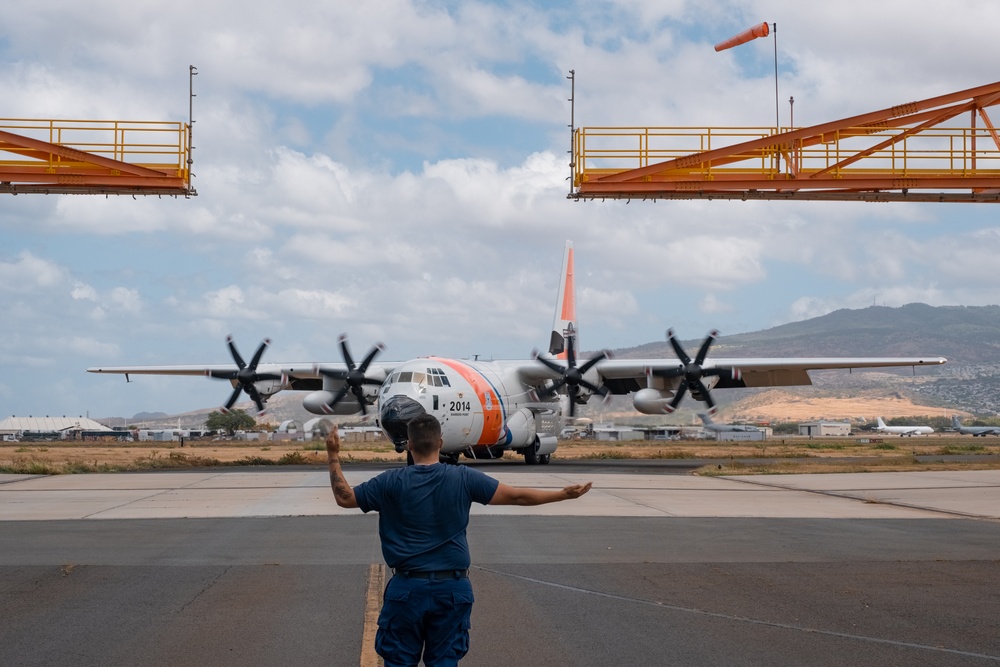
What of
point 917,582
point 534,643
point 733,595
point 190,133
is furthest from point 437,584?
point 190,133

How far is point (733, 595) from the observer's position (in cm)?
1074

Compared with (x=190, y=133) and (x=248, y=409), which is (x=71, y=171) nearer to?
Answer: (x=190, y=133)

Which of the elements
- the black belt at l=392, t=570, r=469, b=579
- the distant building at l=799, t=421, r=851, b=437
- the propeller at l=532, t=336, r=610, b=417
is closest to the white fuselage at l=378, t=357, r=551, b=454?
the propeller at l=532, t=336, r=610, b=417

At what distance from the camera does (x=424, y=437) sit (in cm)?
630

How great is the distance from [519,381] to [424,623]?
33.1 m

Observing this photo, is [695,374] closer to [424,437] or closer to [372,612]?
[372,612]

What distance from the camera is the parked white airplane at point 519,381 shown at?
34.5 m

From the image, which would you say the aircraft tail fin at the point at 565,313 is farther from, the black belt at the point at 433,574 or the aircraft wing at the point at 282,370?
the black belt at the point at 433,574

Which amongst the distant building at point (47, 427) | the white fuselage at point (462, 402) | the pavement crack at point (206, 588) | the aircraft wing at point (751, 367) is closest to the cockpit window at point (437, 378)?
the white fuselage at point (462, 402)

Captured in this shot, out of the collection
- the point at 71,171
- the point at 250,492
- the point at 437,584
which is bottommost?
the point at 250,492

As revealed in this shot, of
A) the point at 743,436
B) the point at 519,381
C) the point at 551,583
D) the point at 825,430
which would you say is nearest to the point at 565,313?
the point at 519,381

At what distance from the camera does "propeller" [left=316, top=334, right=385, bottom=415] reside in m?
38.8

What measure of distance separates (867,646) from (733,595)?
7.79 feet

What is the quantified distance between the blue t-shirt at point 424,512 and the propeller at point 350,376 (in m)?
32.3
